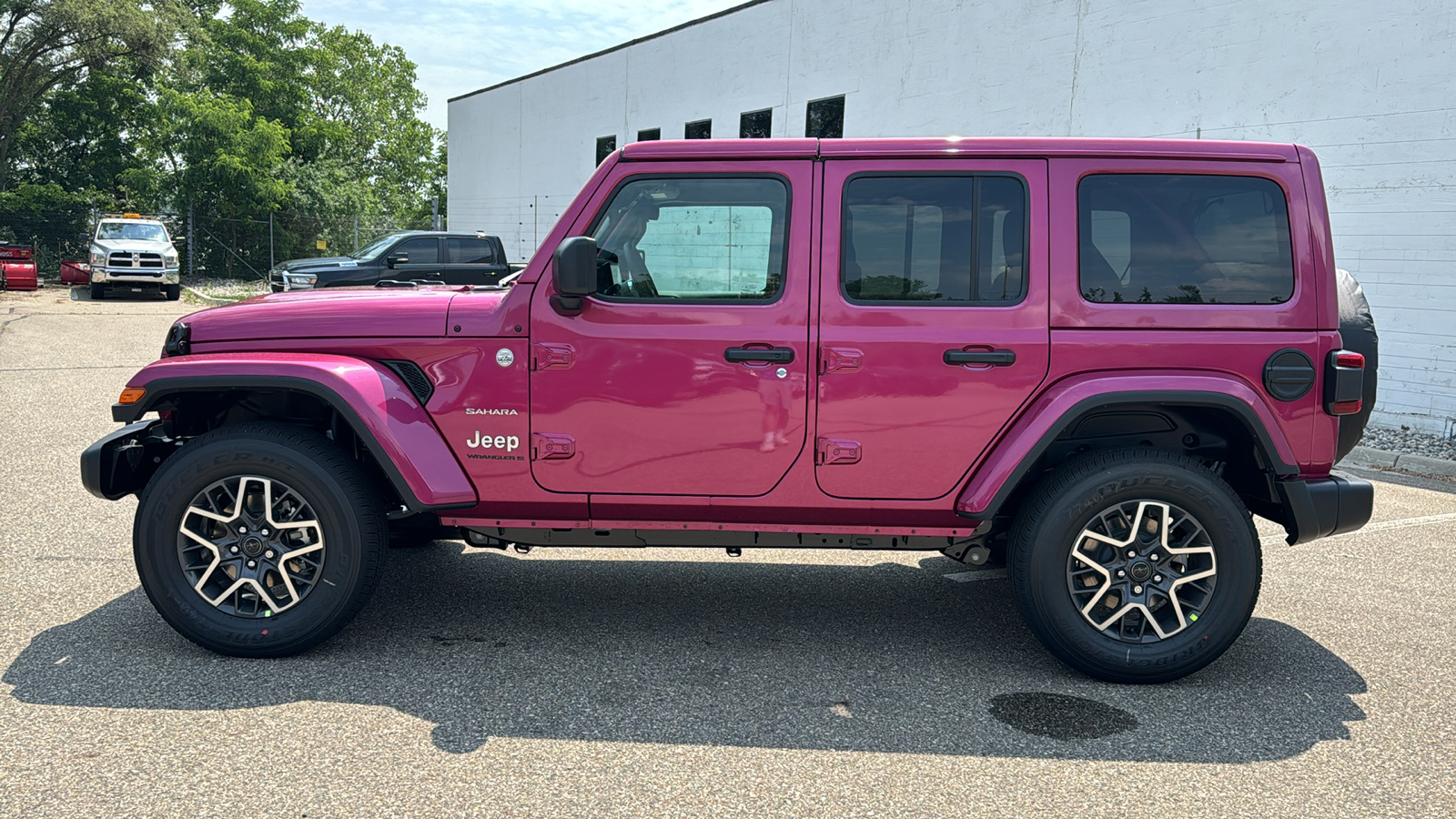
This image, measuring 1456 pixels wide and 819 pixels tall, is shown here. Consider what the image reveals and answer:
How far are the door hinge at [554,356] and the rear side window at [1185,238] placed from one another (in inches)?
78.1

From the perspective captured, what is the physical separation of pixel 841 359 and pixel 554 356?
42.9 inches

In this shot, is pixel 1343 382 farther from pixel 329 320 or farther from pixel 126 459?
pixel 126 459

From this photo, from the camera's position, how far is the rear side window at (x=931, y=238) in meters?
3.90

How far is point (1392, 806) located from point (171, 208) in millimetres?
34902

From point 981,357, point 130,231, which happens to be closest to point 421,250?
point 130,231

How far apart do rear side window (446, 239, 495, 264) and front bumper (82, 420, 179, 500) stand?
42.8 feet

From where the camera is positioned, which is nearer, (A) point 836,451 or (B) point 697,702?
(B) point 697,702

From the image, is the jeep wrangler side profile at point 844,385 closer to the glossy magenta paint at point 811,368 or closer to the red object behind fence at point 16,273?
the glossy magenta paint at point 811,368

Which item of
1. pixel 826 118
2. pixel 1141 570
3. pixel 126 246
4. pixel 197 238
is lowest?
pixel 1141 570

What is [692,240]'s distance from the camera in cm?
393

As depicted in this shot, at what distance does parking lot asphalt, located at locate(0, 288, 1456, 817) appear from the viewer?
9.73 feet

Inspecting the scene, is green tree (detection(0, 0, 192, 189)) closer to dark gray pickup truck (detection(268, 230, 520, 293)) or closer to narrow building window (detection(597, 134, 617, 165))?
narrow building window (detection(597, 134, 617, 165))

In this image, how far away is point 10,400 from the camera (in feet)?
31.1

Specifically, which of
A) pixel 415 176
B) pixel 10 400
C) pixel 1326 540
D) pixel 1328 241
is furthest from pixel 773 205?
pixel 415 176
